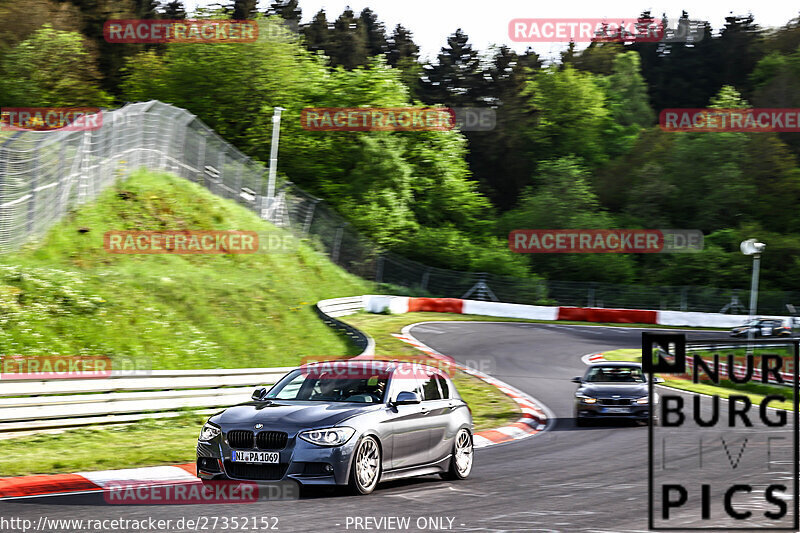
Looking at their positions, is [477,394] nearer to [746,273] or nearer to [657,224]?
[746,273]

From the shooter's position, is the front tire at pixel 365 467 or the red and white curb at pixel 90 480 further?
the red and white curb at pixel 90 480

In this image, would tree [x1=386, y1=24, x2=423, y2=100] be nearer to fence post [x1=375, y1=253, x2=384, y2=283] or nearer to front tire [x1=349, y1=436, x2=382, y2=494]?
fence post [x1=375, y1=253, x2=384, y2=283]

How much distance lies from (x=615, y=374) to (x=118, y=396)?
9.60 meters

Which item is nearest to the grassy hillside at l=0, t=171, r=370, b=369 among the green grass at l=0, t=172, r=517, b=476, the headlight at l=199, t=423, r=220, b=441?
the green grass at l=0, t=172, r=517, b=476

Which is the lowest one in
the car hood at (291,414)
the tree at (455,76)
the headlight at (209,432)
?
the headlight at (209,432)

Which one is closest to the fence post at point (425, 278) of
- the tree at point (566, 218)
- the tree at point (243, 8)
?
the tree at point (566, 218)

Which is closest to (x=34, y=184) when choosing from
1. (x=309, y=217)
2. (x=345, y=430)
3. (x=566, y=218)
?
(x=345, y=430)

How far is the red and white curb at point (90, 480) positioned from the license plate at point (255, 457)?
4.38 ft

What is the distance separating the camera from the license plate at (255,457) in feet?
28.3

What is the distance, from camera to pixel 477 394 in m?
21.2

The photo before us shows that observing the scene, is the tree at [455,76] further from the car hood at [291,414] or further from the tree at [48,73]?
the car hood at [291,414]

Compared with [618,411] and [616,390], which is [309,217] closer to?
[616,390]

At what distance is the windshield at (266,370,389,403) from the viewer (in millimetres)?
9711

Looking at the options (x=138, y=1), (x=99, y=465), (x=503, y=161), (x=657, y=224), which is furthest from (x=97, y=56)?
(x=99, y=465)
